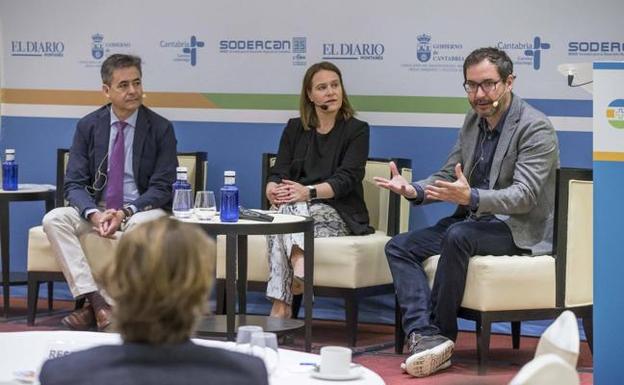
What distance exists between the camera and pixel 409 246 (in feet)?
17.5

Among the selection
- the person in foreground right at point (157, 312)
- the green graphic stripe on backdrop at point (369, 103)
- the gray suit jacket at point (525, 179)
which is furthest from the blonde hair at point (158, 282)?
the green graphic stripe on backdrop at point (369, 103)

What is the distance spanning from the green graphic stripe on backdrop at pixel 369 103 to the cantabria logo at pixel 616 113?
227cm

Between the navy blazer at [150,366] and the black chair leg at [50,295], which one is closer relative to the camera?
the navy blazer at [150,366]

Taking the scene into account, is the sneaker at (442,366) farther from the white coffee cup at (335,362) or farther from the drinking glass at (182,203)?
the white coffee cup at (335,362)

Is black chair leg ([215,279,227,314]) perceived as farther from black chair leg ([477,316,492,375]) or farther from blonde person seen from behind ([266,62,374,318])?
black chair leg ([477,316,492,375])

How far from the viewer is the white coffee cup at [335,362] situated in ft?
8.90

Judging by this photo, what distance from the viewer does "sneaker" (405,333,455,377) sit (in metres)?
4.93

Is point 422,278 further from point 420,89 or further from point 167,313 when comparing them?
point 167,313

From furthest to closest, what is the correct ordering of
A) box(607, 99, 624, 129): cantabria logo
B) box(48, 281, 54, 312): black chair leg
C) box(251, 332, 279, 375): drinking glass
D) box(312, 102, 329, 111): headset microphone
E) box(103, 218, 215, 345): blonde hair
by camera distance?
box(48, 281, 54, 312): black chair leg → box(312, 102, 329, 111): headset microphone → box(607, 99, 624, 129): cantabria logo → box(251, 332, 279, 375): drinking glass → box(103, 218, 215, 345): blonde hair

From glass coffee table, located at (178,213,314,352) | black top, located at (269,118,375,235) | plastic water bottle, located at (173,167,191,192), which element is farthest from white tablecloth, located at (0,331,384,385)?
black top, located at (269,118,375,235)

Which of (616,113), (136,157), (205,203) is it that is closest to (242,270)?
(205,203)

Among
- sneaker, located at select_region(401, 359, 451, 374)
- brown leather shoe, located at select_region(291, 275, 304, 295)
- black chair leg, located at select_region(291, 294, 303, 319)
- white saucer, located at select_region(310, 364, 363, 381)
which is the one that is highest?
white saucer, located at select_region(310, 364, 363, 381)

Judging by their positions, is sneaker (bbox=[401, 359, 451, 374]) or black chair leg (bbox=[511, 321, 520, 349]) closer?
sneaker (bbox=[401, 359, 451, 374])

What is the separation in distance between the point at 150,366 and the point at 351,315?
13.2ft
